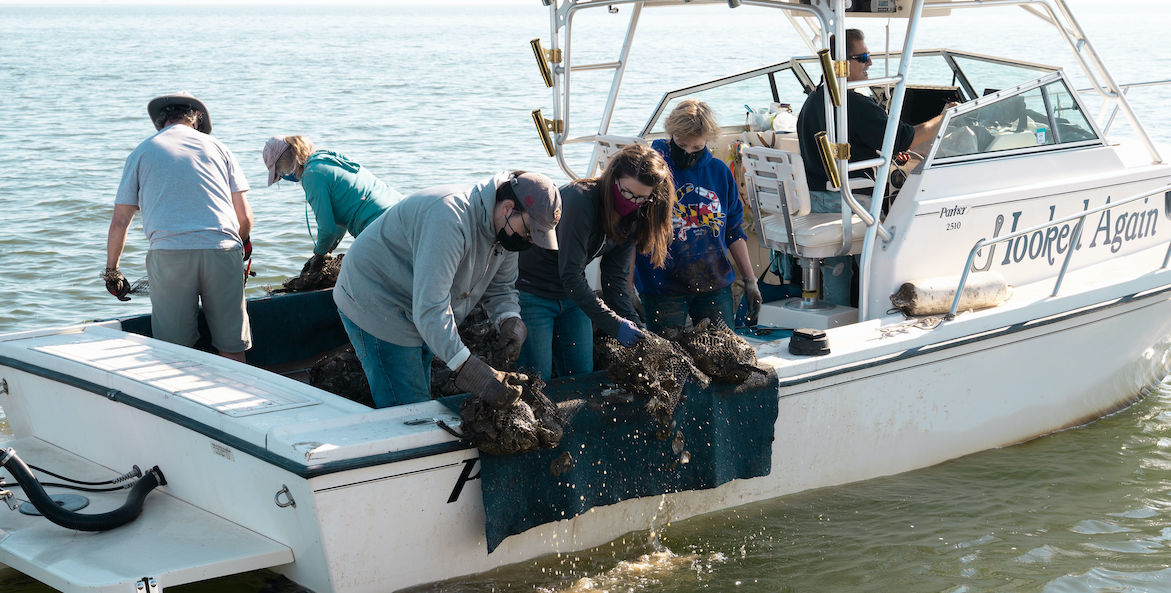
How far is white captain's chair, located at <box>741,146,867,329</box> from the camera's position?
5.11 metres

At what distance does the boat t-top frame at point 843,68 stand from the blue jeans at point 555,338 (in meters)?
1.27

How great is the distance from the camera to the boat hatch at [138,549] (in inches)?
141

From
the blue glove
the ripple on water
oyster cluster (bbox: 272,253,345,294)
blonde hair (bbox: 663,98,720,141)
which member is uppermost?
blonde hair (bbox: 663,98,720,141)

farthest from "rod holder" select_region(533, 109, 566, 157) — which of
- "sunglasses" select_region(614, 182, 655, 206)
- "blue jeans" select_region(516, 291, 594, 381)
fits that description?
"sunglasses" select_region(614, 182, 655, 206)

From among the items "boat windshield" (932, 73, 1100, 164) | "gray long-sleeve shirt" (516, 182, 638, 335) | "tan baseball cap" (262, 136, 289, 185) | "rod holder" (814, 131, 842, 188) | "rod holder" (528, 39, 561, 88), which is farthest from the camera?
"rod holder" (528, 39, 561, 88)

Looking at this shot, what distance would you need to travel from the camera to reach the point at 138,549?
12.5ft

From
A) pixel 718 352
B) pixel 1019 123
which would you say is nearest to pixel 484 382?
pixel 718 352

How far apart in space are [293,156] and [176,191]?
29.7 inches

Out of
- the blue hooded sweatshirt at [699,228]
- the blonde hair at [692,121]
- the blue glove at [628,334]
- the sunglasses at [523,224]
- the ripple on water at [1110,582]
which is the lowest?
the ripple on water at [1110,582]

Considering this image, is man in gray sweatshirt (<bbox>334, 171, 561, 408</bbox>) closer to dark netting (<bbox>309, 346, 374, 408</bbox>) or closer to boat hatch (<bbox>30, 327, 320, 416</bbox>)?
boat hatch (<bbox>30, 327, 320, 416</bbox>)

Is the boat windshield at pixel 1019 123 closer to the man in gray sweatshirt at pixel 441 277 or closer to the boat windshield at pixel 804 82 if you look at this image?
the boat windshield at pixel 804 82

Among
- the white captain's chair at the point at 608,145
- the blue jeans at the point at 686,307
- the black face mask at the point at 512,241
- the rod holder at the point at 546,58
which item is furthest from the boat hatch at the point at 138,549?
the rod holder at the point at 546,58

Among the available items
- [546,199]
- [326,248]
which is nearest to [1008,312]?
[546,199]

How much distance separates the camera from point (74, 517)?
12.6 ft
